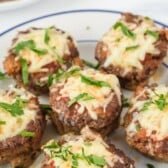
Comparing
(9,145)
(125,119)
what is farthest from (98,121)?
(9,145)

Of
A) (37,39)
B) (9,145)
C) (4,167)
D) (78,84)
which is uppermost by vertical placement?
(37,39)

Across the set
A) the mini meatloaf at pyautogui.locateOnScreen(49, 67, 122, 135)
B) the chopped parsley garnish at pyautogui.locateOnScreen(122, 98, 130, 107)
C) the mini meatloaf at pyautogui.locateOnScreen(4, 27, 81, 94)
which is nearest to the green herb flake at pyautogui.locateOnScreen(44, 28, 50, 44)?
the mini meatloaf at pyautogui.locateOnScreen(4, 27, 81, 94)

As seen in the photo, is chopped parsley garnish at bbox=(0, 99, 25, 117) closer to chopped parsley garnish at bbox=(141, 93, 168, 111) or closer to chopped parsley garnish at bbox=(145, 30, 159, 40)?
chopped parsley garnish at bbox=(141, 93, 168, 111)

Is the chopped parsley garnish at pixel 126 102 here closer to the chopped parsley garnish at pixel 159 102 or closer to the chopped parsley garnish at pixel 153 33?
the chopped parsley garnish at pixel 159 102

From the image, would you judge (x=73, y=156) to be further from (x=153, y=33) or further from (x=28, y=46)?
(x=153, y=33)

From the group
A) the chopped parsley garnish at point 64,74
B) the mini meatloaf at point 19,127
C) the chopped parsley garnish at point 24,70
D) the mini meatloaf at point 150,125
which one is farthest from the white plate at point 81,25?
the mini meatloaf at point 150,125

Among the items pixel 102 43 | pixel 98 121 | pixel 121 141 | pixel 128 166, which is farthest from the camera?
pixel 102 43

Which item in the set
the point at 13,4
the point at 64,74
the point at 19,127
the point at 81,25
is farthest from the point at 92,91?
the point at 13,4

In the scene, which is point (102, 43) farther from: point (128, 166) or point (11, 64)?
point (128, 166)
